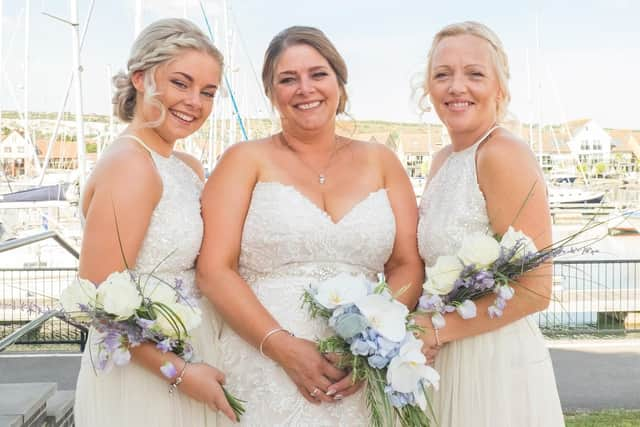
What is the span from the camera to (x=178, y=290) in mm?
2816

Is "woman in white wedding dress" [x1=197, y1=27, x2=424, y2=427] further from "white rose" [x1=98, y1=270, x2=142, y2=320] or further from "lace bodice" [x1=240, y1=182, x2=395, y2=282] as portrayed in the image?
"white rose" [x1=98, y1=270, x2=142, y2=320]

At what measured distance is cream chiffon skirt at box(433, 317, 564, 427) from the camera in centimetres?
299

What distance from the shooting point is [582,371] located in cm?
789

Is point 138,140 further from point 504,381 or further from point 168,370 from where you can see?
point 504,381

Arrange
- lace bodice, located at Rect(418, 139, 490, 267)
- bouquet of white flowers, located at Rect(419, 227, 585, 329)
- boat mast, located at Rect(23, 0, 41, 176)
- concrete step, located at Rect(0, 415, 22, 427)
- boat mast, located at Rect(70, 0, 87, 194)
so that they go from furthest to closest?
1. boat mast, located at Rect(23, 0, 41, 176)
2. boat mast, located at Rect(70, 0, 87, 194)
3. concrete step, located at Rect(0, 415, 22, 427)
4. lace bodice, located at Rect(418, 139, 490, 267)
5. bouquet of white flowers, located at Rect(419, 227, 585, 329)

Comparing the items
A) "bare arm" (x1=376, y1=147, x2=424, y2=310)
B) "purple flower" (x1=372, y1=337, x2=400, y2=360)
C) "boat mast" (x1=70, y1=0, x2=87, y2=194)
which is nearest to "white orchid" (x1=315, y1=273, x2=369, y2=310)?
"purple flower" (x1=372, y1=337, x2=400, y2=360)

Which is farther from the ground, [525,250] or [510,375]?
[525,250]

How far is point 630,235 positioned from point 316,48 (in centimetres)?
3419

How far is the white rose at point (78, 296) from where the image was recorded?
2.56 metres

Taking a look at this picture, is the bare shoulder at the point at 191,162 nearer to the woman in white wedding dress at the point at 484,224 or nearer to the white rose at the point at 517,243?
the woman in white wedding dress at the point at 484,224

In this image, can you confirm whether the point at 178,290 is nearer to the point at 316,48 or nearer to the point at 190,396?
the point at 190,396

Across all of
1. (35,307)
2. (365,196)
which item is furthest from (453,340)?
(35,307)

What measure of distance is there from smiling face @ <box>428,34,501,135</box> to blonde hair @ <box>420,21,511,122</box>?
17mm

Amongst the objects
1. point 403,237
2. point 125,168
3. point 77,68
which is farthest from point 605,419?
point 77,68
